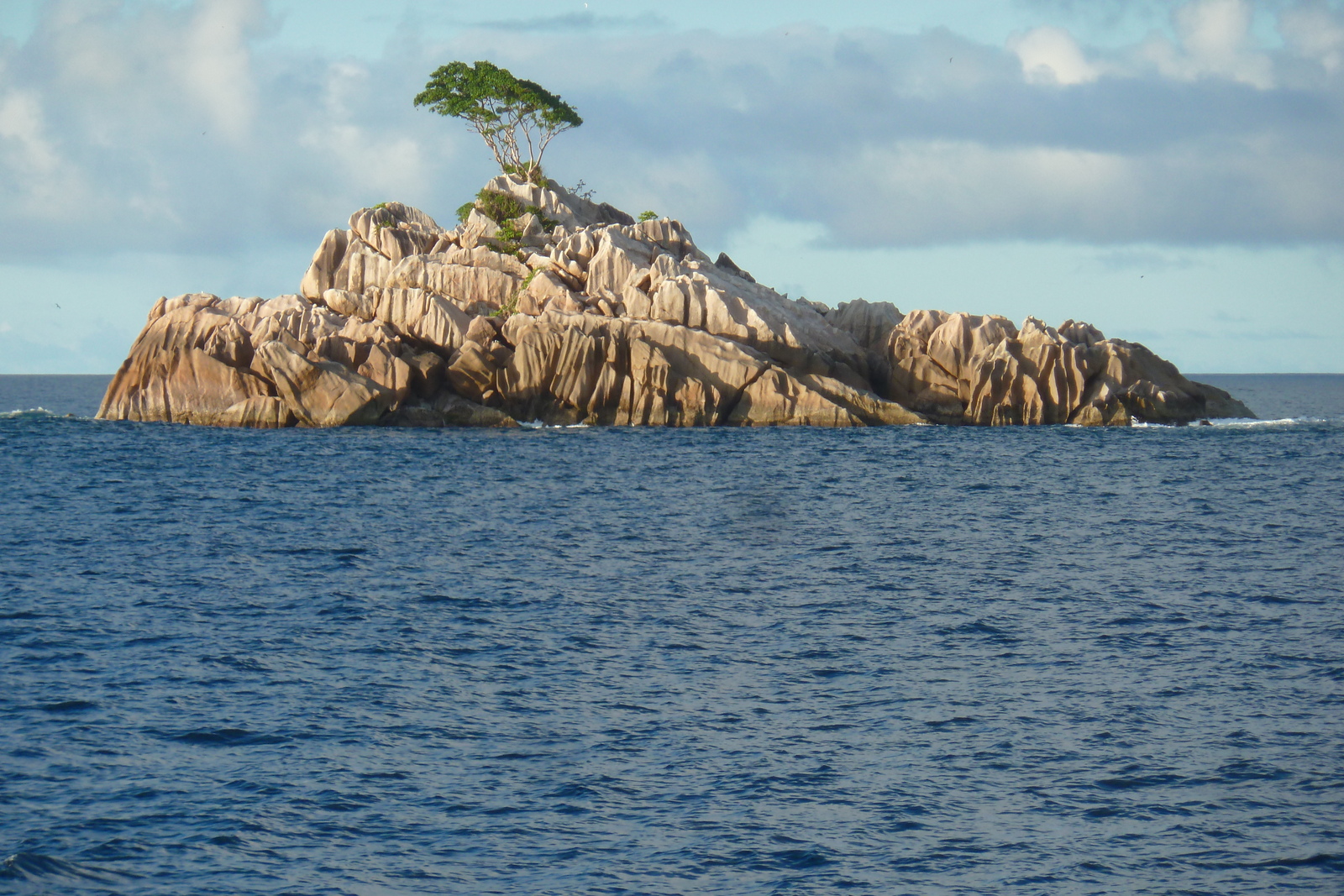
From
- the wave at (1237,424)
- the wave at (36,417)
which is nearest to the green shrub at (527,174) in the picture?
the wave at (36,417)

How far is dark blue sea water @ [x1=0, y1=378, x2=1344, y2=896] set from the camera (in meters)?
18.9

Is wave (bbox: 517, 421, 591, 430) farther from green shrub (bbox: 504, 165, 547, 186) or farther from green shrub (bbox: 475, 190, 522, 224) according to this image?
green shrub (bbox: 504, 165, 547, 186)

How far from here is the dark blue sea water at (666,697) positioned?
18938mm

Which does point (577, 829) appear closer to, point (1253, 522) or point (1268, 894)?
point (1268, 894)

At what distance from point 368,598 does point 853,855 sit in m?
21.0

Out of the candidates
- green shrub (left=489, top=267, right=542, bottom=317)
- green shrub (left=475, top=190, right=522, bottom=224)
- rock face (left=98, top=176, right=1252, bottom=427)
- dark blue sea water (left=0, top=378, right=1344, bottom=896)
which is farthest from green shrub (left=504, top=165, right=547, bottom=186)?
dark blue sea water (left=0, top=378, right=1344, bottom=896)

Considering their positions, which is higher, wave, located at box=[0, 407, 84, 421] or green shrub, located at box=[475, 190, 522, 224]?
green shrub, located at box=[475, 190, 522, 224]

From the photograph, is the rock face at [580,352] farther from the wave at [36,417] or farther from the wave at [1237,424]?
the wave at [36,417]

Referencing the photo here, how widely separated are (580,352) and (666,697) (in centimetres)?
6195

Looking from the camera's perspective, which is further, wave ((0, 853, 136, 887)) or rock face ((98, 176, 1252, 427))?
rock face ((98, 176, 1252, 427))

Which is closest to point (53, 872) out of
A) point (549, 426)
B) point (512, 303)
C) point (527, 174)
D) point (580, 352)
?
point (580, 352)

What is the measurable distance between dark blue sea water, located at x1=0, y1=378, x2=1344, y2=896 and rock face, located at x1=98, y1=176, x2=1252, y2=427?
31927 millimetres

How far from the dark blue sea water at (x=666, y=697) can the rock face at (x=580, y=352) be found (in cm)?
3193

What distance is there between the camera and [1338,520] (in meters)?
53.1
